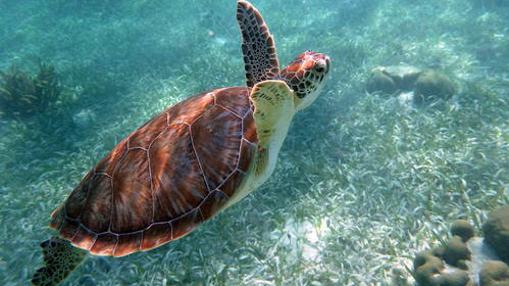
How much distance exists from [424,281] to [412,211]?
47.4 inches

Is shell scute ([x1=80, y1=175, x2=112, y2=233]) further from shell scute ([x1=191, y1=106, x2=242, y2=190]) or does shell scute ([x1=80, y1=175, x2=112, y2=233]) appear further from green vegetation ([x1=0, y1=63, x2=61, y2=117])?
green vegetation ([x1=0, y1=63, x2=61, y2=117])

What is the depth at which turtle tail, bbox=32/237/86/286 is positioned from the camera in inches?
121

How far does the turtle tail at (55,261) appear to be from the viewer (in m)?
3.08

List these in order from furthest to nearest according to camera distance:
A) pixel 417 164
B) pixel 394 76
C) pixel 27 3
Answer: pixel 27 3, pixel 394 76, pixel 417 164

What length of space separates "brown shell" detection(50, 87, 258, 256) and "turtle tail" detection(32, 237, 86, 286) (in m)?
0.26

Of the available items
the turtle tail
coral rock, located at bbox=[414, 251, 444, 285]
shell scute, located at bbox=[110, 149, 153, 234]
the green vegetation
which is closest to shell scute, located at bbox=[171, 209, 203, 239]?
shell scute, located at bbox=[110, 149, 153, 234]

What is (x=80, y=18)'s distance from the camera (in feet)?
47.4

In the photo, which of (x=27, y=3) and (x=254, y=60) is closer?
(x=254, y=60)

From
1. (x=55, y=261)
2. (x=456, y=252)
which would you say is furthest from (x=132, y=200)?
(x=456, y=252)

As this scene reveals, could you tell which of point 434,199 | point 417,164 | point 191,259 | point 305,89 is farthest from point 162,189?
point 417,164

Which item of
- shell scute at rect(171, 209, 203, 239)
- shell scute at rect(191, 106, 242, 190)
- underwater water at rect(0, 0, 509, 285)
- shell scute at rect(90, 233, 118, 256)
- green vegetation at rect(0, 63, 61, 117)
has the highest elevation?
shell scute at rect(191, 106, 242, 190)

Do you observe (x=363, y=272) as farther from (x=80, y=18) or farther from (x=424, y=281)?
(x=80, y=18)

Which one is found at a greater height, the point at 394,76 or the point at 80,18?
the point at 80,18

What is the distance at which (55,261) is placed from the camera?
309 cm
